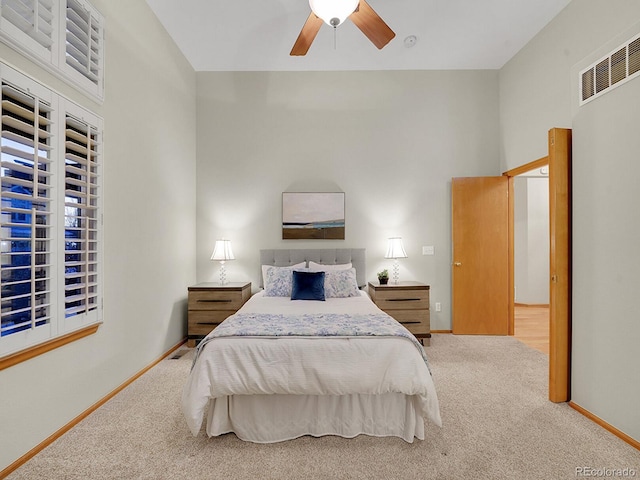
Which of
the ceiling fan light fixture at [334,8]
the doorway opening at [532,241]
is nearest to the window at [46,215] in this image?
the ceiling fan light fixture at [334,8]

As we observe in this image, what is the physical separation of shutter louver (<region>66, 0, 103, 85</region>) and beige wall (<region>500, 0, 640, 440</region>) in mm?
3701

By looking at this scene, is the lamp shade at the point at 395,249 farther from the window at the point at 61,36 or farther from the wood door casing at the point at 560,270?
the window at the point at 61,36

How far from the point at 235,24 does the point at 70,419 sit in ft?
12.8

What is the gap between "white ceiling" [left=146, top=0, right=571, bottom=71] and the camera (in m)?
3.24

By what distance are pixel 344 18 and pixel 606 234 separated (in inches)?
92.8

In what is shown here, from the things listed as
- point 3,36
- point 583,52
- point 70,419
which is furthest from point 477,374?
point 3,36

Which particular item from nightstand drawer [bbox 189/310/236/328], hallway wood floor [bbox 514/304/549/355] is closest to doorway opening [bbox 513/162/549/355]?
hallway wood floor [bbox 514/304/549/355]

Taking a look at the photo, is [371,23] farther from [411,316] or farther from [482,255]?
[482,255]

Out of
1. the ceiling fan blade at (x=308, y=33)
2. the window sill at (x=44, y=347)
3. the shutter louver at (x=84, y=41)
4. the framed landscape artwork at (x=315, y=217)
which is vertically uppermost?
the ceiling fan blade at (x=308, y=33)

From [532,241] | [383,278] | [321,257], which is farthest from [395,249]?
[532,241]

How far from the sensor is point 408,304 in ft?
12.9

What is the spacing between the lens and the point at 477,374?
3.05m

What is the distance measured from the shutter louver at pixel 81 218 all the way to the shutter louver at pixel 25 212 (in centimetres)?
14

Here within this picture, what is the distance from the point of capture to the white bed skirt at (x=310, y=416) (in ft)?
6.72
